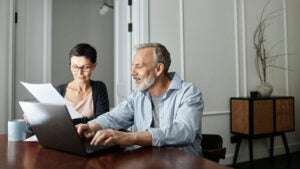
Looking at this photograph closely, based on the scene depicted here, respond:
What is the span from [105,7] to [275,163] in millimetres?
3102

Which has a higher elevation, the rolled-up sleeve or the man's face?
the man's face

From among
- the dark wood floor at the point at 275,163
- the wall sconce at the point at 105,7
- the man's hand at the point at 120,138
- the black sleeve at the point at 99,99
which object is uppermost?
the wall sconce at the point at 105,7

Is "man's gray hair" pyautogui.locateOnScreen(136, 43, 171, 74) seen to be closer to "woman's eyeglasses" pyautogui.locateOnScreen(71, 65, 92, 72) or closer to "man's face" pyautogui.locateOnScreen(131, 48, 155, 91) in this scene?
"man's face" pyautogui.locateOnScreen(131, 48, 155, 91)

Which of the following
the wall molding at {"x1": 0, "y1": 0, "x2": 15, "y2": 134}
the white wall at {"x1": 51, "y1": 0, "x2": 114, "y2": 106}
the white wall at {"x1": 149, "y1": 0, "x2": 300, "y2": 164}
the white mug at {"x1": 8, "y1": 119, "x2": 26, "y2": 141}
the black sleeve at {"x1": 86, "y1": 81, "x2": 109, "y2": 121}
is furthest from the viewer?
the white wall at {"x1": 51, "y1": 0, "x2": 114, "y2": 106}

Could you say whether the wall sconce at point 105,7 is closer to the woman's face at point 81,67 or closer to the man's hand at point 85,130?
the woman's face at point 81,67

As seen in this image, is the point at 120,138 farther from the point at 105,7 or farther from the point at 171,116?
the point at 105,7

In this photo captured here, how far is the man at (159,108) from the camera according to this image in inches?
46.1

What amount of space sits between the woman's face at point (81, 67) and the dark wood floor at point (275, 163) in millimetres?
2193

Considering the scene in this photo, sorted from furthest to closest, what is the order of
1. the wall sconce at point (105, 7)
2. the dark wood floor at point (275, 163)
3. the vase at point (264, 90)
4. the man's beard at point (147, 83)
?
the wall sconce at point (105, 7) → the vase at point (264, 90) → the dark wood floor at point (275, 163) → the man's beard at point (147, 83)

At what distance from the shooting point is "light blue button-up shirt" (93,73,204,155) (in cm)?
114

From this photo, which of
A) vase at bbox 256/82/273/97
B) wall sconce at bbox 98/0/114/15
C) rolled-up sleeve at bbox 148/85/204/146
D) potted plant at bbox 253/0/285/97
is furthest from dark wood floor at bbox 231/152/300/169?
wall sconce at bbox 98/0/114/15

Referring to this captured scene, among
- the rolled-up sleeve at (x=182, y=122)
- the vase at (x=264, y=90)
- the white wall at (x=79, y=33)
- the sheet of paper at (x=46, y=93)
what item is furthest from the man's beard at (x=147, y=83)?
the white wall at (x=79, y=33)

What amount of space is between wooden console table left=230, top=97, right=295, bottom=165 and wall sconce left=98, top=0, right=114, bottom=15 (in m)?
2.22

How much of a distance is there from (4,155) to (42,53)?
209 cm
